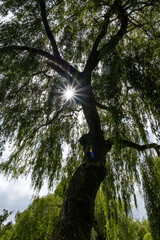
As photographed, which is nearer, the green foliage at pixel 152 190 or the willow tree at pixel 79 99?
the willow tree at pixel 79 99

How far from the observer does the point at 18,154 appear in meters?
3.43

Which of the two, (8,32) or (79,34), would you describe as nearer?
(8,32)

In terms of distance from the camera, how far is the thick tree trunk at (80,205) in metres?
1.46

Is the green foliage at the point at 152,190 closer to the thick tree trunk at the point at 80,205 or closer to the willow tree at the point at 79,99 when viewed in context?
the willow tree at the point at 79,99

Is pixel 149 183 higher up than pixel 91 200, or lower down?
higher up

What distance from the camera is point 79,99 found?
3.05 metres

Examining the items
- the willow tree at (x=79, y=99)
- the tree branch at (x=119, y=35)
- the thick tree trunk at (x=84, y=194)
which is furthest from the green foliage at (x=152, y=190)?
the tree branch at (x=119, y=35)

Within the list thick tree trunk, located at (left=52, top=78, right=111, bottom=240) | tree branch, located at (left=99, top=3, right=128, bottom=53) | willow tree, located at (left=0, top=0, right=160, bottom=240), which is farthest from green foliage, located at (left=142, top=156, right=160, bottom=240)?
tree branch, located at (left=99, top=3, right=128, bottom=53)

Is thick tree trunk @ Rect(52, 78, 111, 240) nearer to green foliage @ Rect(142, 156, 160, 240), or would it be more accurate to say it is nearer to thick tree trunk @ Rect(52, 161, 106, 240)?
thick tree trunk @ Rect(52, 161, 106, 240)

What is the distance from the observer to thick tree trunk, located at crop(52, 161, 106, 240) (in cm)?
146

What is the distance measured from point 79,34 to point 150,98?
8.62 ft

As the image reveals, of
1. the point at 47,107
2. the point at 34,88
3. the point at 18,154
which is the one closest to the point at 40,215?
the point at 18,154

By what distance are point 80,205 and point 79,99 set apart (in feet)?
6.42

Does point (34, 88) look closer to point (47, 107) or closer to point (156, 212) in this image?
point (47, 107)
